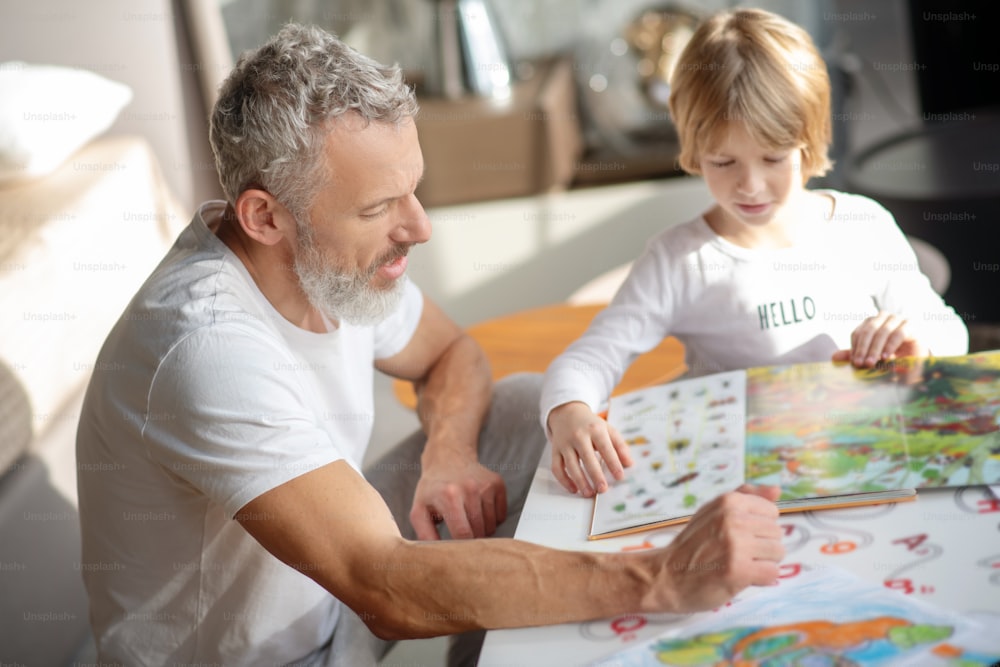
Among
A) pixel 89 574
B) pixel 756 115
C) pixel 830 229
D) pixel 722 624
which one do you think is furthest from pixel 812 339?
pixel 89 574

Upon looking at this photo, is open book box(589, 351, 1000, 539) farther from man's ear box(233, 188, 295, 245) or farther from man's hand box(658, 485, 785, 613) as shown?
man's ear box(233, 188, 295, 245)

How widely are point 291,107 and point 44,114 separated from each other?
1.23 meters

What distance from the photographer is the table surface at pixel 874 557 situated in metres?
0.74

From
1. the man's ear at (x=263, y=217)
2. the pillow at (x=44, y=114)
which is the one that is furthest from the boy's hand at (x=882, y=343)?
the pillow at (x=44, y=114)

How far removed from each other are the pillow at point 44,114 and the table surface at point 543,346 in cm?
85

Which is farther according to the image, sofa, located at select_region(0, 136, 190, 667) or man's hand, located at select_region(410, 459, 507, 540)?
sofa, located at select_region(0, 136, 190, 667)

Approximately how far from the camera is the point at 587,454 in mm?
979

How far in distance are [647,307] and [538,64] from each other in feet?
6.97

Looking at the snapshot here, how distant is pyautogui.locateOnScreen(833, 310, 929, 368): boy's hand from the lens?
1.05 metres

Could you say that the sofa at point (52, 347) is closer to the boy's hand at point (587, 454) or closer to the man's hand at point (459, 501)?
the man's hand at point (459, 501)

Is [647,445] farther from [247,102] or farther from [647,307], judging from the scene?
[247,102]

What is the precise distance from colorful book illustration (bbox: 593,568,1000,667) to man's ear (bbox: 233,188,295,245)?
22.8 inches

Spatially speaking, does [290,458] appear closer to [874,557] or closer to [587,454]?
[587,454]

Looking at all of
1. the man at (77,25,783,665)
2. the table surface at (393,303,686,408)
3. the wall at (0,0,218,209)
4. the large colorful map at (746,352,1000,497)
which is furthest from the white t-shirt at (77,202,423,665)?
the wall at (0,0,218,209)
